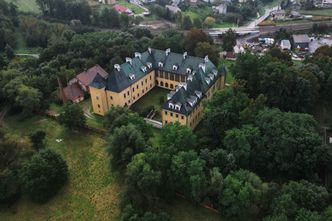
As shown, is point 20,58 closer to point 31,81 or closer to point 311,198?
point 31,81

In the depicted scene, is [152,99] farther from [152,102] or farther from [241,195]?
[241,195]

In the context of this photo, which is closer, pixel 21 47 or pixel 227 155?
pixel 227 155

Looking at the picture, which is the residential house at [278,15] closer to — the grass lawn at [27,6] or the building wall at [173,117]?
the building wall at [173,117]

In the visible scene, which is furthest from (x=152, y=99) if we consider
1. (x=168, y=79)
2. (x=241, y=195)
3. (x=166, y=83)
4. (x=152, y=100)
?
(x=241, y=195)

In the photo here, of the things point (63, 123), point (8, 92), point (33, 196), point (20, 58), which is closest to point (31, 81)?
point (8, 92)

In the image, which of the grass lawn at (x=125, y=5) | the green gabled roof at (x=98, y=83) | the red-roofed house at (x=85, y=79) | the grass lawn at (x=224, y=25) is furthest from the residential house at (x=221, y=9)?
the green gabled roof at (x=98, y=83)

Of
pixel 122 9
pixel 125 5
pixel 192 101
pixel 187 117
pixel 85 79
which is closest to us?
pixel 187 117
